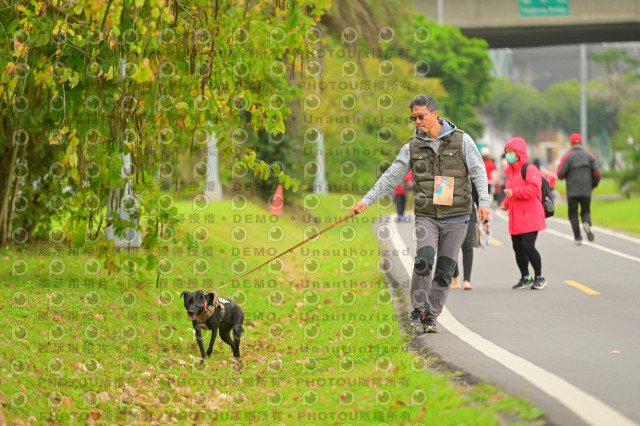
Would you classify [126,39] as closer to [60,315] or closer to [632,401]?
[60,315]

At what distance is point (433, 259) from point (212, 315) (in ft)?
6.69

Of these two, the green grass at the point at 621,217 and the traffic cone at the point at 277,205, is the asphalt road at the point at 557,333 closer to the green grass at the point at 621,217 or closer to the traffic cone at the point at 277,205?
the green grass at the point at 621,217

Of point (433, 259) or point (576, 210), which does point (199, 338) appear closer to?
point (433, 259)

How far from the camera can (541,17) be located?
39500mm

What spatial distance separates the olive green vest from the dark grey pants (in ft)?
0.41

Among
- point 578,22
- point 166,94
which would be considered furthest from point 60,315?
point 578,22

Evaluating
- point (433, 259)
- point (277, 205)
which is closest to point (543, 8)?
point (277, 205)

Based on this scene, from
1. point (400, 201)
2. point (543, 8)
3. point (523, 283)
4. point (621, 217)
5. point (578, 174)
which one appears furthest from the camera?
point (543, 8)

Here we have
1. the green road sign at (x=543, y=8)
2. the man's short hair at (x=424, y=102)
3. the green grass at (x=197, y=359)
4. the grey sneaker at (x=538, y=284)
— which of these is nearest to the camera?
the green grass at (x=197, y=359)

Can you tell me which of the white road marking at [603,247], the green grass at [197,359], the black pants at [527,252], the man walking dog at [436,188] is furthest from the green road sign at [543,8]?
the man walking dog at [436,188]

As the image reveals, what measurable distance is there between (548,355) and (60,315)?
4.71 m

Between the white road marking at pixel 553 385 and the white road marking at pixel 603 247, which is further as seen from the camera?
the white road marking at pixel 603 247

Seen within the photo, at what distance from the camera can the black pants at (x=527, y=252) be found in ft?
43.7

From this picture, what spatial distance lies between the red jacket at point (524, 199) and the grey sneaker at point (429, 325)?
3898 millimetres
